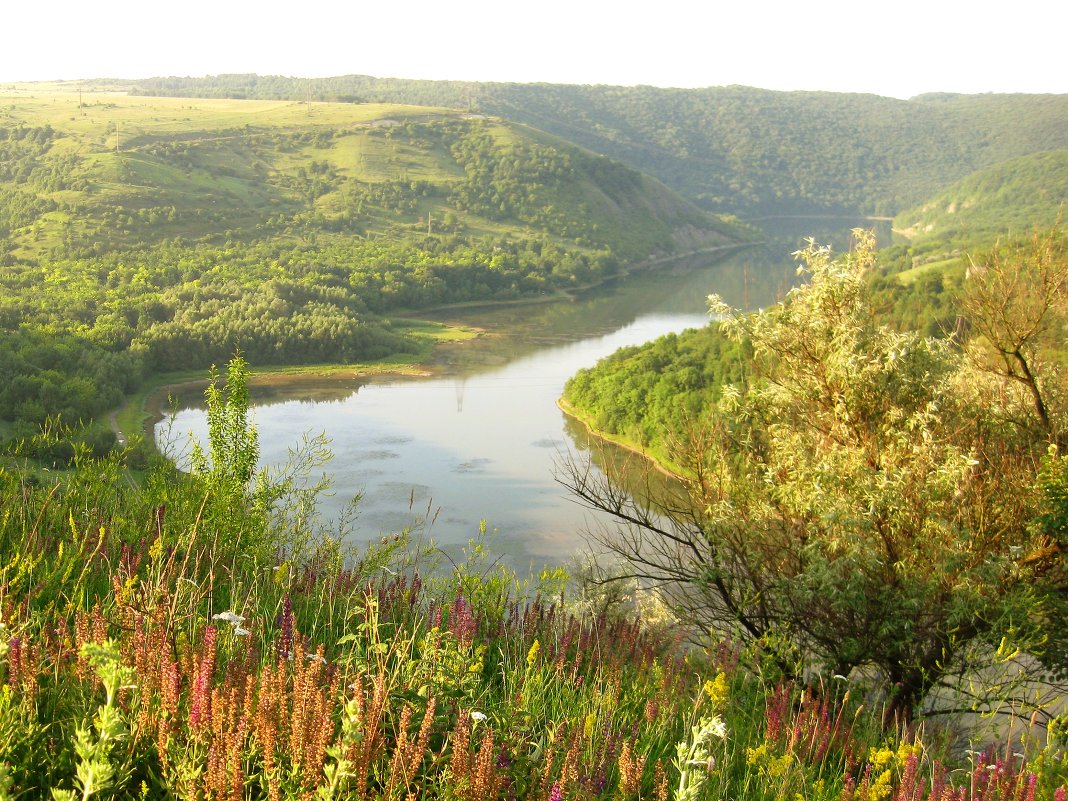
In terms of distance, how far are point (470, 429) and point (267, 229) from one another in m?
51.3

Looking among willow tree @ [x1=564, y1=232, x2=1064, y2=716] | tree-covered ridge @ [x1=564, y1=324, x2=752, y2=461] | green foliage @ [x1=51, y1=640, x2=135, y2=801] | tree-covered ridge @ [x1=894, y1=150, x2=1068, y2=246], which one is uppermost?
tree-covered ridge @ [x1=894, y1=150, x2=1068, y2=246]

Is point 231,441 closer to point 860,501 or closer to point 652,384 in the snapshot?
point 860,501

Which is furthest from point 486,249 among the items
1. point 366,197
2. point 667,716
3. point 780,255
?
point 667,716

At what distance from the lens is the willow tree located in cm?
827

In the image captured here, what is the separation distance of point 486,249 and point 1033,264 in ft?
257

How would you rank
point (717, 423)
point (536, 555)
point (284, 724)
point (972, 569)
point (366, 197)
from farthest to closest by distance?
point (366, 197) < point (536, 555) < point (717, 423) < point (972, 569) < point (284, 724)

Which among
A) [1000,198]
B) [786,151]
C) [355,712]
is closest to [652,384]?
[355,712]

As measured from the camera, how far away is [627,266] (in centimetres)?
9556

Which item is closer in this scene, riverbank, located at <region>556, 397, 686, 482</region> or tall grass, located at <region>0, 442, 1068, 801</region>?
tall grass, located at <region>0, 442, 1068, 801</region>

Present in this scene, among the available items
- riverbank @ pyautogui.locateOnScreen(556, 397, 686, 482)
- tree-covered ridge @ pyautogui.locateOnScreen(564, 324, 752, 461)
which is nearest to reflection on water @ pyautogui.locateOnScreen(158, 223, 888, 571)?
riverbank @ pyautogui.locateOnScreen(556, 397, 686, 482)

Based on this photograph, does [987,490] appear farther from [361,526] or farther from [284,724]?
[361,526]

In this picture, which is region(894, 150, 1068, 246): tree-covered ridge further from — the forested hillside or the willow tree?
the willow tree

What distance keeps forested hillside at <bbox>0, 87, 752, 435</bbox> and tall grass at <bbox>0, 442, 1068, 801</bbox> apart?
2283cm

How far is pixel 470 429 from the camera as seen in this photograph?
37656 mm
